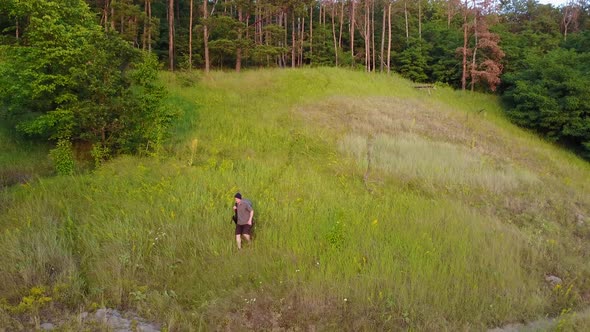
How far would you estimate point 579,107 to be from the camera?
2175 cm

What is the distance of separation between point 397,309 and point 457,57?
3208 cm

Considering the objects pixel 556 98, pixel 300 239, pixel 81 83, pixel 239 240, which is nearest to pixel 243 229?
pixel 239 240

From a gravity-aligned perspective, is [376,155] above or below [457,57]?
below

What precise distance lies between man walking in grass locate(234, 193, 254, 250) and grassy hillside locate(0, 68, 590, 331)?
0.23m

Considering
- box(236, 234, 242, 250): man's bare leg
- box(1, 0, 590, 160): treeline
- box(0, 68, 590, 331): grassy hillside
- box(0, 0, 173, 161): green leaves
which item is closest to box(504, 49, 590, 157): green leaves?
box(1, 0, 590, 160): treeline

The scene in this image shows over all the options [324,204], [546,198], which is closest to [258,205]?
[324,204]

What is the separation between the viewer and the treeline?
22734 mm

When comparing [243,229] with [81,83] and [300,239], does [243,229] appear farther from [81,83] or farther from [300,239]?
[81,83]

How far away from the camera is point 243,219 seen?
6969mm

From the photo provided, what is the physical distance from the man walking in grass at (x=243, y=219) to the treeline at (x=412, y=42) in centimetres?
880

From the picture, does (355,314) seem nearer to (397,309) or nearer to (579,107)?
(397,309)

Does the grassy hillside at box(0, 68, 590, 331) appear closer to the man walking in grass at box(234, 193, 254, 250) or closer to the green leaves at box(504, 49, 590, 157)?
the man walking in grass at box(234, 193, 254, 250)

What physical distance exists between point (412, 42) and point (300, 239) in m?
35.1

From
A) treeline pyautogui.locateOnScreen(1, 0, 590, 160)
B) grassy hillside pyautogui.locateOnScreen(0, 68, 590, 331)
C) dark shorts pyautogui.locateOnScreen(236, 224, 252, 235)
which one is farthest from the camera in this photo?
treeline pyautogui.locateOnScreen(1, 0, 590, 160)
